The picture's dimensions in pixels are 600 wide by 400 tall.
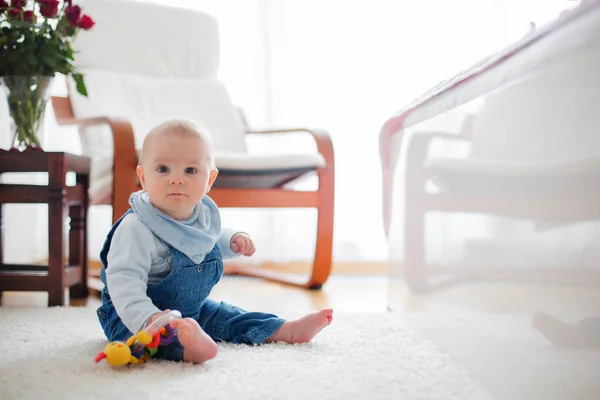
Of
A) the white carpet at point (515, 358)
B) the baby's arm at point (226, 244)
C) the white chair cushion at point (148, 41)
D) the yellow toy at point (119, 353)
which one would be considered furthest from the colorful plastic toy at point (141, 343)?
the white chair cushion at point (148, 41)

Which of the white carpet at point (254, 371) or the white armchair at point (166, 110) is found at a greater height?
the white armchair at point (166, 110)

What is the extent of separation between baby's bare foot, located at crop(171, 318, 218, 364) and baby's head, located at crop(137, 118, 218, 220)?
0.23 meters

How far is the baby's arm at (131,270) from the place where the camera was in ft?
3.06

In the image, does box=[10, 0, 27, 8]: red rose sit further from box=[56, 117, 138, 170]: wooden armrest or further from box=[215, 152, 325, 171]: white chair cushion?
box=[215, 152, 325, 171]: white chair cushion

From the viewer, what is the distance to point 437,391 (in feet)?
2.68

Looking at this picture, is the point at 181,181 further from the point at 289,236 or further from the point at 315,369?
the point at 289,236

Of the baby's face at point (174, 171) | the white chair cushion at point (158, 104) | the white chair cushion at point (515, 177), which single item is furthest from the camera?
the white chair cushion at point (158, 104)

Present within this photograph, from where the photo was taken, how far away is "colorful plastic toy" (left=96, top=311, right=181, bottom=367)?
89 centimetres

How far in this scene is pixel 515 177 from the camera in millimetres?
770

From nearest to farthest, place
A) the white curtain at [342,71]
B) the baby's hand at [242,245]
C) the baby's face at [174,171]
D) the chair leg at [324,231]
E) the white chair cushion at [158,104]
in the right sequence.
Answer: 1. the baby's face at [174,171]
2. the baby's hand at [242,245]
3. the chair leg at [324,231]
4. the white chair cushion at [158,104]
5. the white curtain at [342,71]

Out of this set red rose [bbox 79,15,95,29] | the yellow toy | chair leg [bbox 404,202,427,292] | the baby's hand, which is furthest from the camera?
red rose [bbox 79,15,95,29]

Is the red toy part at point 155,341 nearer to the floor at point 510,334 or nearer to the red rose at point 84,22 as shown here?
the floor at point 510,334

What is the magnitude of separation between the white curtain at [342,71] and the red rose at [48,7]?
1141 millimetres

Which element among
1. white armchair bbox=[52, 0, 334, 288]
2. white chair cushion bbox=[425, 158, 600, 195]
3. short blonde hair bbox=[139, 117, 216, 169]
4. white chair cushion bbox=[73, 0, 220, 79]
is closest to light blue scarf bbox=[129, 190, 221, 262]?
short blonde hair bbox=[139, 117, 216, 169]
